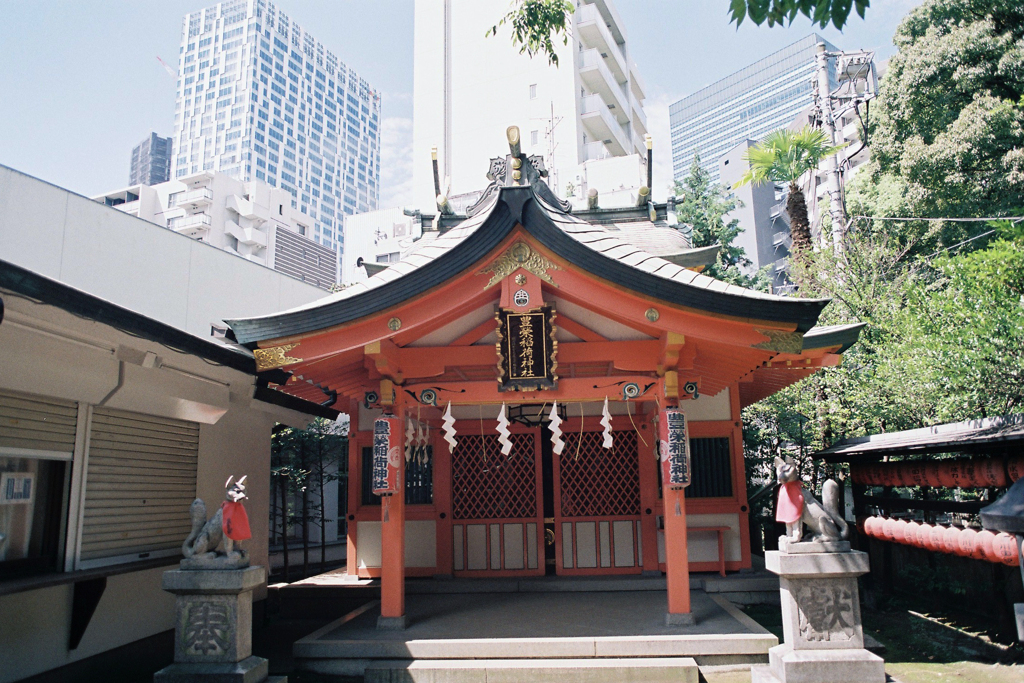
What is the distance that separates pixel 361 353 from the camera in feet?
27.6

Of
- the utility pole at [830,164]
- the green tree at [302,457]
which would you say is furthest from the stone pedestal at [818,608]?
the utility pole at [830,164]

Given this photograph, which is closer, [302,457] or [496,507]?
[496,507]

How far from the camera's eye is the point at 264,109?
12850 centimetres

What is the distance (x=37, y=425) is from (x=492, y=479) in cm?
675

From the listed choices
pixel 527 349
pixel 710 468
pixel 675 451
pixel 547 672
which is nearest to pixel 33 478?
pixel 527 349

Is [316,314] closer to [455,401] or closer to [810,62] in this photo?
[455,401]

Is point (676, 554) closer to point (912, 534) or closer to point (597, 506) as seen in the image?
point (912, 534)

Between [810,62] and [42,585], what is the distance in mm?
151280

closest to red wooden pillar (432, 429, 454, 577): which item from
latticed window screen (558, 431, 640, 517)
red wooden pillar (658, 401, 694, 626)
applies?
latticed window screen (558, 431, 640, 517)

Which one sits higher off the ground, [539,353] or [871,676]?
[539,353]

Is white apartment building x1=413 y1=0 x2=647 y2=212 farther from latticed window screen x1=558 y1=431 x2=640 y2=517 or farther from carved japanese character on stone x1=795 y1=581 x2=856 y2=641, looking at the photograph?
carved japanese character on stone x1=795 y1=581 x2=856 y2=641

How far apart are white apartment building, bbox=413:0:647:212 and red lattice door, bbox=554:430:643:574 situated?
26798 millimetres

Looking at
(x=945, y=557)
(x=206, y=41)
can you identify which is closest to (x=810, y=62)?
(x=206, y=41)

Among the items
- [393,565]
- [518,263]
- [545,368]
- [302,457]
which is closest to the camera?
[518,263]
